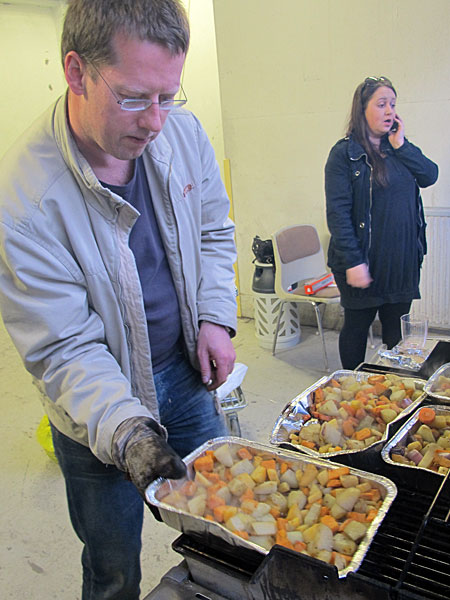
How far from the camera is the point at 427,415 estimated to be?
1.22 metres

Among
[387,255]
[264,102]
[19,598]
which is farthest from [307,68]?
[19,598]

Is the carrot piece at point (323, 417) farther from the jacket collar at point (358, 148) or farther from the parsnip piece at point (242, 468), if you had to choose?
the jacket collar at point (358, 148)

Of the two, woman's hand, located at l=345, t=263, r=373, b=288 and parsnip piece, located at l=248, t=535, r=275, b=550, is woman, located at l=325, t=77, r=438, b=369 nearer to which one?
woman's hand, located at l=345, t=263, r=373, b=288

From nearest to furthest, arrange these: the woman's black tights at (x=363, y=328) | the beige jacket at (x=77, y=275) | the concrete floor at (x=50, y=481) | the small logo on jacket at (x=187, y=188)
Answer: the beige jacket at (x=77, y=275) < the small logo on jacket at (x=187, y=188) < the concrete floor at (x=50, y=481) < the woman's black tights at (x=363, y=328)

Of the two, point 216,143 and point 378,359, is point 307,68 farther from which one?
point 378,359

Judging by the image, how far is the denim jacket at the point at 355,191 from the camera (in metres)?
2.45

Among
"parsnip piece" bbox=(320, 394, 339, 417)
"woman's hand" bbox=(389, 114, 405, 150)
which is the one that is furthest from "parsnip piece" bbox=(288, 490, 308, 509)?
"woman's hand" bbox=(389, 114, 405, 150)

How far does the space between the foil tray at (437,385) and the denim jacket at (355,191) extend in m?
1.13

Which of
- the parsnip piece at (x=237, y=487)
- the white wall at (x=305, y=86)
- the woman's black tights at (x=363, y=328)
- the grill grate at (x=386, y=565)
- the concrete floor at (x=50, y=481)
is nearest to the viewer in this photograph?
the grill grate at (x=386, y=565)

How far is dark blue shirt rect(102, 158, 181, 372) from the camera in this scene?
1258 millimetres

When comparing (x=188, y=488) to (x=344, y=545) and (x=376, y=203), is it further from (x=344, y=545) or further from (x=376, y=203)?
(x=376, y=203)

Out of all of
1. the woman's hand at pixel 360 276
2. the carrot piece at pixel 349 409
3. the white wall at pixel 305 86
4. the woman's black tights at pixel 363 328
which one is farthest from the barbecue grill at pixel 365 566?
the white wall at pixel 305 86

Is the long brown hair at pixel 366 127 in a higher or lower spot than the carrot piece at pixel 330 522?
higher

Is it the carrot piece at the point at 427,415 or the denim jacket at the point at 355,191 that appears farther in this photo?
the denim jacket at the point at 355,191
